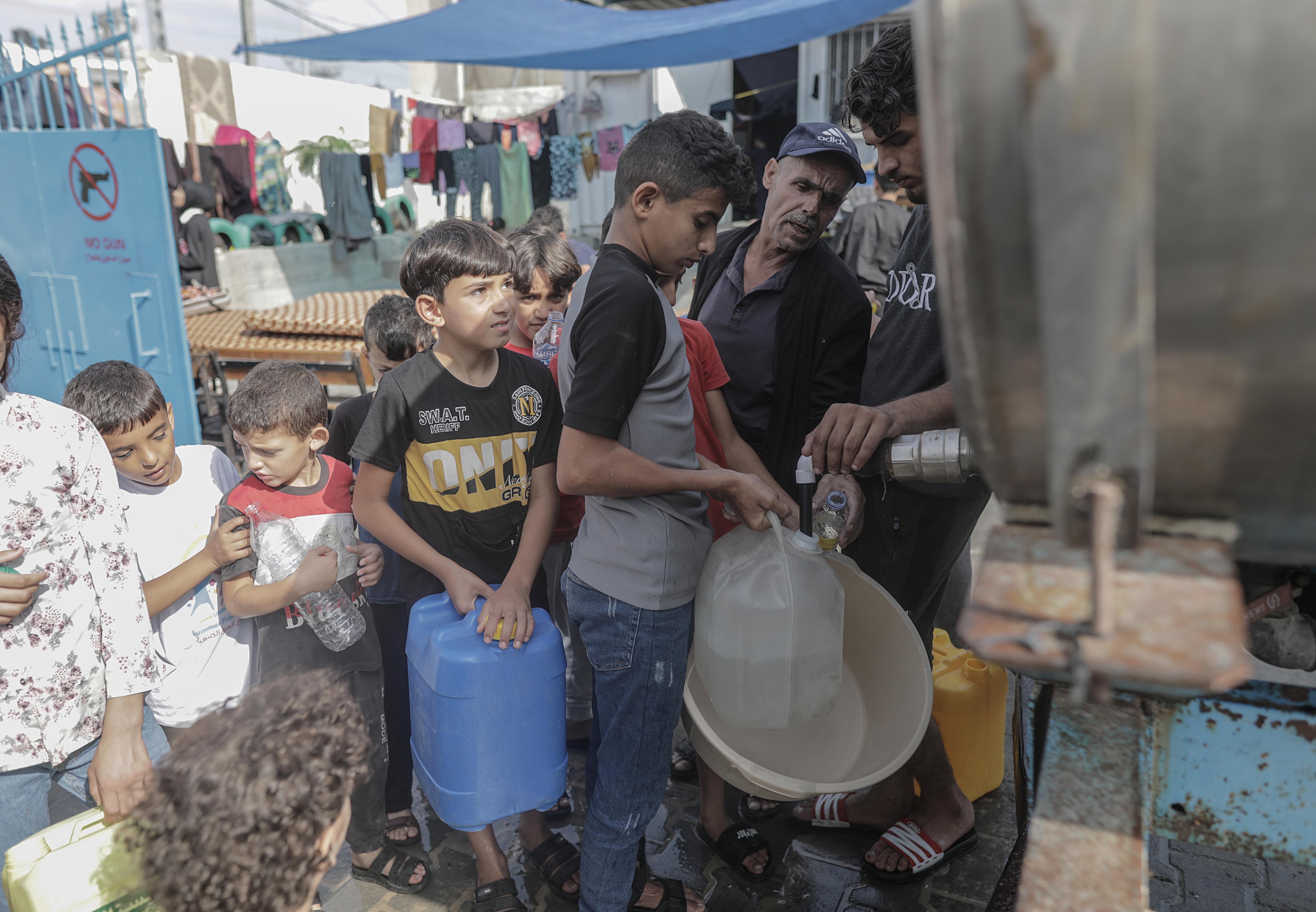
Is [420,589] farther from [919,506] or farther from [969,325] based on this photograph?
[969,325]

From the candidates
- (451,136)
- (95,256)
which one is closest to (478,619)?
(95,256)

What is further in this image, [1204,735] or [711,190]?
[711,190]

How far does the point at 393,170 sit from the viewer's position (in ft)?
36.6

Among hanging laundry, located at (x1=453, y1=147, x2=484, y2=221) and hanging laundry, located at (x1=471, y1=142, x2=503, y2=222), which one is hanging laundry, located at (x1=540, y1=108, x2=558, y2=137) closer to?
hanging laundry, located at (x1=471, y1=142, x2=503, y2=222)

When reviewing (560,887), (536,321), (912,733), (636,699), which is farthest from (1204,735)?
(536,321)

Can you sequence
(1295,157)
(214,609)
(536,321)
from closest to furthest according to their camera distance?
(1295,157) → (214,609) → (536,321)

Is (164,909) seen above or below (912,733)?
above

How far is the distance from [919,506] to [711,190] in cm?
105

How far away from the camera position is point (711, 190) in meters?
1.78

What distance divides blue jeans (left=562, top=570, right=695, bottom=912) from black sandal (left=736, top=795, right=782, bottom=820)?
732mm

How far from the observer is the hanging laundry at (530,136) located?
11.3m

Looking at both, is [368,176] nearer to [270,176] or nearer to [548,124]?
[270,176]

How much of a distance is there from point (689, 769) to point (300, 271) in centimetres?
1061

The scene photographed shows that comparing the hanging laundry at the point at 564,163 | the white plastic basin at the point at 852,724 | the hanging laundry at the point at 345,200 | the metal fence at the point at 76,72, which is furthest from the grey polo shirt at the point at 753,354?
the hanging laundry at the point at 345,200
